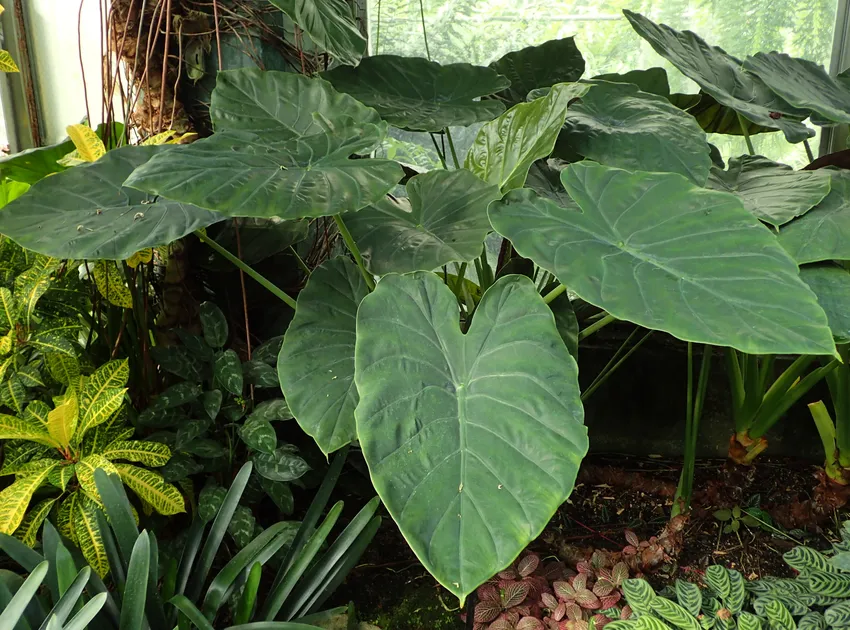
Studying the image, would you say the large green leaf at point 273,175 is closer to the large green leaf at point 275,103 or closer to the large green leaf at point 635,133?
the large green leaf at point 275,103

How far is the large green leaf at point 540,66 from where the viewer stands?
56.4 inches

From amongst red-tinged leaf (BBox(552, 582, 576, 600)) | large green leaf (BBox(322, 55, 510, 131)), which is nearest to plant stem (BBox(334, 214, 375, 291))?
large green leaf (BBox(322, 55, 510, 131))

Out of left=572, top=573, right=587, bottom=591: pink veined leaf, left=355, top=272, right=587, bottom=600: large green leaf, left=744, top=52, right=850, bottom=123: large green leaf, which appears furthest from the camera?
left=572, top=573, right=587, bottom=591: pink veined leaf

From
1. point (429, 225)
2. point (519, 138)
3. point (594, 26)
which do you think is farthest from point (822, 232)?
point (594, 26)

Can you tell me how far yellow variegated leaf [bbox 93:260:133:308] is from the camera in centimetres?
122

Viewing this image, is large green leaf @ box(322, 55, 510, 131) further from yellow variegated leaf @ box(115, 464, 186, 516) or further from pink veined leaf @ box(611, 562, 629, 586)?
pink veined leaf @ box(611, 562, 629, 586)

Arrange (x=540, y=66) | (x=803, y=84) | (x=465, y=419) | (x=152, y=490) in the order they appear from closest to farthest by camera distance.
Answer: (x=465, y=419) < (x=152, y=490) < (x=803, y=84) < (x=540, y=66)

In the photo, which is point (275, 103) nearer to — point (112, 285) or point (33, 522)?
point (112, 285)

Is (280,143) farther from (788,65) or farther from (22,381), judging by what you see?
(788,65)

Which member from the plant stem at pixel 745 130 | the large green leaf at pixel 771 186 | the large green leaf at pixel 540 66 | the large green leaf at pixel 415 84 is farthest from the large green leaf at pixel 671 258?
the plant stem at pixel 745 130

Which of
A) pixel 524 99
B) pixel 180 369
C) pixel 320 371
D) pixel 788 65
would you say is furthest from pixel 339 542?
pixel 788 65

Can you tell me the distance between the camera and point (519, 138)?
103 centimetres

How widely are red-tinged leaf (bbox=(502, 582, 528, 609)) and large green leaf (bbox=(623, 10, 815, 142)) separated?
104 cm

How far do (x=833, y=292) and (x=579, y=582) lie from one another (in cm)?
75
